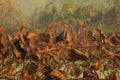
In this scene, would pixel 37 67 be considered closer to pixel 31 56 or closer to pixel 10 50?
pixel 31 56

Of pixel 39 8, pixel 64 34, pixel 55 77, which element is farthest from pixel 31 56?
pixel 39 8

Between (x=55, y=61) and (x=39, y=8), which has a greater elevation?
(x=39, y=8)

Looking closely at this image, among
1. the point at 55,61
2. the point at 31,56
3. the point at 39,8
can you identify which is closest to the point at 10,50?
the point at 31,56

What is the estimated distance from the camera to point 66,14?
32.8 ft

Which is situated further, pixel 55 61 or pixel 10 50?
pixel 55 61

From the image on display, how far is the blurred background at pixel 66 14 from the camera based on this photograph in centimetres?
912

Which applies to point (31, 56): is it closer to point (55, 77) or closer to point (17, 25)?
point (55, 77)

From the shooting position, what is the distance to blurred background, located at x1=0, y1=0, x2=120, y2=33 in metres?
9.12

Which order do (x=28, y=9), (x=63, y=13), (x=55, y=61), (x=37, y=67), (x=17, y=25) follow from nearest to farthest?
(x=37, y=67)
(x=55, y=61)
(x=17, y=25)
(x=63, y=13)
(x=28, y=9)

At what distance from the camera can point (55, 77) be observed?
199cm

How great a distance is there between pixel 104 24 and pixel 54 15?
178 centimetres

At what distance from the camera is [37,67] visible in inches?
84.0

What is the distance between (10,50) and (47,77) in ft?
1.05

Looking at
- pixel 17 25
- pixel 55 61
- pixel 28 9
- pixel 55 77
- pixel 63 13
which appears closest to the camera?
pixel 55 77
